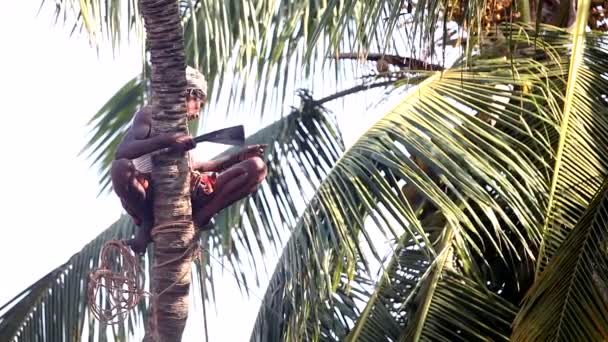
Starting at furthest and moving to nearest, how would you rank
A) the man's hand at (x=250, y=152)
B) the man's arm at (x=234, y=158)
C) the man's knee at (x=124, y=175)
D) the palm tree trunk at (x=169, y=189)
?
1. the man's hand at (x=250, y=152)
2. the man's arm at (x=234, y=158)
3. the man's knee at (x=124, y=175)
4. the palm tree trunk at (x=169, y=189)

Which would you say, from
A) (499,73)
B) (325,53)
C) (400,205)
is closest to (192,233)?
(325,53)

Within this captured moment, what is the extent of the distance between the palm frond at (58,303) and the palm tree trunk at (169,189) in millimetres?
2303

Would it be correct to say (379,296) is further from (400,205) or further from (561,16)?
(561,16)

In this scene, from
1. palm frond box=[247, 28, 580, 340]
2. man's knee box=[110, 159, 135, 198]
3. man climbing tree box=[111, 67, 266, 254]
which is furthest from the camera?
palm frond box=[247, 28, 580, 340]

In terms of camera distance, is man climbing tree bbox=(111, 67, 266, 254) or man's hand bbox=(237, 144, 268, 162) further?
man's hand bbox=(237, 144, 268, 162)

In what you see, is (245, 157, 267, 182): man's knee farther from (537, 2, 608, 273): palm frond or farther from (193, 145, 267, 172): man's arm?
(537, 2, 608, 273): palm frond

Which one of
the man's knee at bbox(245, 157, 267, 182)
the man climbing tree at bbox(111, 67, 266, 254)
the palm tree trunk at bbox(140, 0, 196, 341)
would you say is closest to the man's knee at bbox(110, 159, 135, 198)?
the man climbing tree at bbox(111, 67, 266, 254)

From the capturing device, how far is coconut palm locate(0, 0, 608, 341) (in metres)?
5.79

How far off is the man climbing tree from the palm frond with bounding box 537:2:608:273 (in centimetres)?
152

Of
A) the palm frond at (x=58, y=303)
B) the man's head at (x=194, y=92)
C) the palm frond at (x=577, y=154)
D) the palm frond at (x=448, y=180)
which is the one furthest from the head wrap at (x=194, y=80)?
the palm frond at (x=58, y=303)

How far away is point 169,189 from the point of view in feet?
15.8

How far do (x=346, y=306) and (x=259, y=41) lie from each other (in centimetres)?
167

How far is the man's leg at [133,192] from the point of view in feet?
16.1

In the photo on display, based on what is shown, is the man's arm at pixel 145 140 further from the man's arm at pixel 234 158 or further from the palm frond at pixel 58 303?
the palm frond at pixel 58 303
